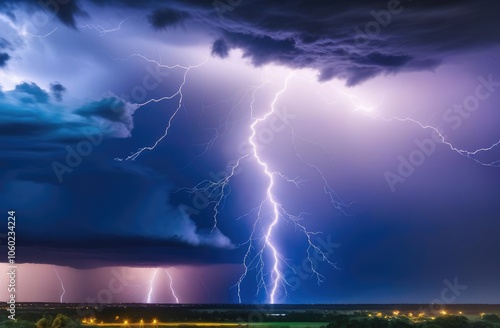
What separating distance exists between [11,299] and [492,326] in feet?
103

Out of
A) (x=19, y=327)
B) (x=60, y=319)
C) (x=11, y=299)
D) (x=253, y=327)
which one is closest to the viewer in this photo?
(x=11, y=299)

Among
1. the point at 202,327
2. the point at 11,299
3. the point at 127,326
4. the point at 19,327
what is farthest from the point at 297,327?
the point at 11,299

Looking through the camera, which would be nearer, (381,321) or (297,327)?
(381,321)

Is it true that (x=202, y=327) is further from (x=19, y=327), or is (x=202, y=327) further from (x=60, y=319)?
(x=19, y=327)

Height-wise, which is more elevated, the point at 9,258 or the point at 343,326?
the point at 9,258

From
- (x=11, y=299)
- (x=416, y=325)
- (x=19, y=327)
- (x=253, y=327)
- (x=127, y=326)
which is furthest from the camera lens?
(x=253, y=327)

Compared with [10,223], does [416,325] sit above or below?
below

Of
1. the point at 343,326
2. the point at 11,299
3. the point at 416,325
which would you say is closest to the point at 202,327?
the point at 343,326

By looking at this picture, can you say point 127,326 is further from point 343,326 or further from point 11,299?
point 11,299

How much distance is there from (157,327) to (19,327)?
21587mm

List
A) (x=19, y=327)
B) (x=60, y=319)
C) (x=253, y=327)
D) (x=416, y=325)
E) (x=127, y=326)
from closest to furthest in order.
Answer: (x=19, y=327), (x=60, y=319), (x=416, y=325), (x=127, y=326), (x=253, y=327)

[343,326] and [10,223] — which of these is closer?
[10,223]

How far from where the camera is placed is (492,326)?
4166cm

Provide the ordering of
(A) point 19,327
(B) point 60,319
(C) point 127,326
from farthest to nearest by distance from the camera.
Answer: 1. (C) point 127,326
2. (B) point 60,319
3. (A) point 19,327
